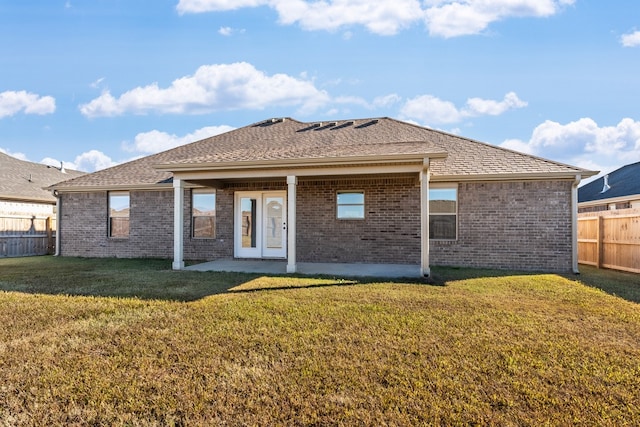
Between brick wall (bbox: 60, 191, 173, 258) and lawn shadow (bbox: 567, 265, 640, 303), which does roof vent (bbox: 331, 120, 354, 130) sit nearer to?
brick wall (bbox: 60, 191, 173, 258)

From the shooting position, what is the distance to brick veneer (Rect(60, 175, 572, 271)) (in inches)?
386

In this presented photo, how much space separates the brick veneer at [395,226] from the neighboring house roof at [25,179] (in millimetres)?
5880

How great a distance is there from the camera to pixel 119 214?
41.9ft

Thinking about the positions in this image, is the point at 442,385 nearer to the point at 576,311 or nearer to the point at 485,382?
the point at 485,382

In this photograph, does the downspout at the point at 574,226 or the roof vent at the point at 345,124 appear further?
the roof vent at the point at 345,124

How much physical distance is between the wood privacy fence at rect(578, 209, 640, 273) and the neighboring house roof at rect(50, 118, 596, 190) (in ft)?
6.39

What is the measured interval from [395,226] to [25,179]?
19.1m

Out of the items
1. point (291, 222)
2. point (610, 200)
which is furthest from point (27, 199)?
point (610, 200)

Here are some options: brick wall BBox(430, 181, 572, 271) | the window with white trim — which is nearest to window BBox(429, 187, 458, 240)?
brick wall BBox(430, 181, 572, 271)

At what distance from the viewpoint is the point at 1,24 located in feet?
36.2

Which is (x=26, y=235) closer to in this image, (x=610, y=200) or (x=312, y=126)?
(x=312, y=126)

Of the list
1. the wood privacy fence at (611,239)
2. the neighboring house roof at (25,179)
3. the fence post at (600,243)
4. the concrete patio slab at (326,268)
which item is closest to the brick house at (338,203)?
the concrete patio slab at (326,268)

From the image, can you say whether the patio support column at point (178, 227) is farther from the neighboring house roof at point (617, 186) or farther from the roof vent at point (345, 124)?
the neighboring house roof at point (617, 186)

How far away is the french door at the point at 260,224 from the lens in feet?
37.8
